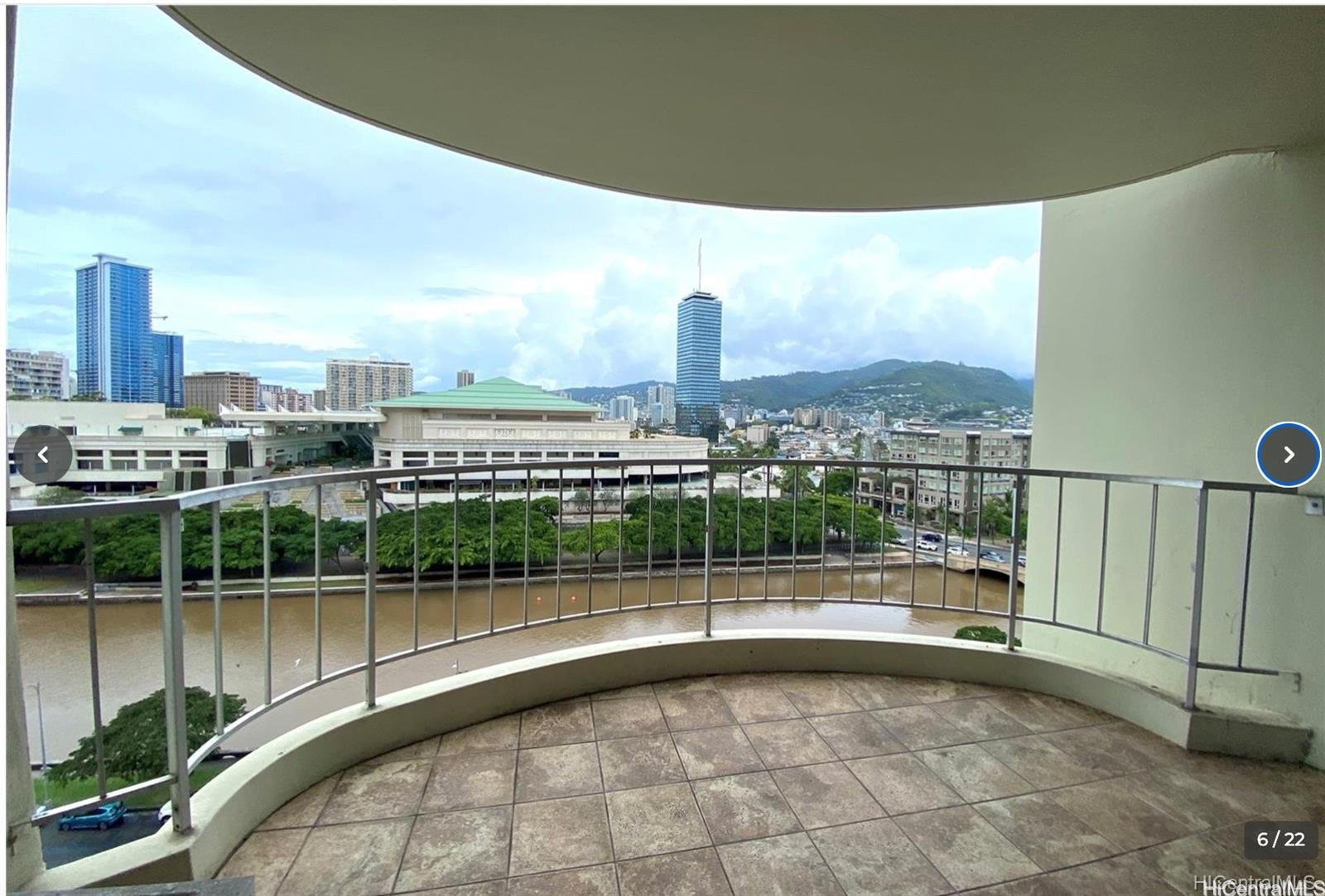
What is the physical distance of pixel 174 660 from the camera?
1435mm

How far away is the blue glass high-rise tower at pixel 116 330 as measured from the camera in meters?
2.81

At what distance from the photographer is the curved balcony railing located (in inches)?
55.8

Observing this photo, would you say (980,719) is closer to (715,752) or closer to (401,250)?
(715,752)

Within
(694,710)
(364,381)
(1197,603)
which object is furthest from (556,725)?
(364,381)

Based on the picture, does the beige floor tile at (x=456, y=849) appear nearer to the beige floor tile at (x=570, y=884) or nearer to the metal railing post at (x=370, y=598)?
the beige floor tile at (x=570, y=884)

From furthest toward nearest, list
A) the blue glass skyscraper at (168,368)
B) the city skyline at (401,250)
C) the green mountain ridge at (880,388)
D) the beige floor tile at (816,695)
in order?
1. the green mountain ridge at (880,388)
2. the blue glass skyscraper at (168,368)
3. the beige floor tile at (816,695)
4. the city skyline at (401,250)

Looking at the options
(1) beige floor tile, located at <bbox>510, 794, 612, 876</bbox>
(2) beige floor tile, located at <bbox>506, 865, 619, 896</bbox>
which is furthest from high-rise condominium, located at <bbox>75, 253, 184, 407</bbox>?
(2) beige floor tile, located at <bbox>506, 865, 619, 896</bbox>

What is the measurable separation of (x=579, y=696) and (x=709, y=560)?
0.92m

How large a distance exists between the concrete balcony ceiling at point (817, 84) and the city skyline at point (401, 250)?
1.52ft

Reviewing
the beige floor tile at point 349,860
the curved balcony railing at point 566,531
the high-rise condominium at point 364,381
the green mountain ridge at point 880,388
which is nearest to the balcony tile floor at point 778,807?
→ the beige floor tile at point 349,860

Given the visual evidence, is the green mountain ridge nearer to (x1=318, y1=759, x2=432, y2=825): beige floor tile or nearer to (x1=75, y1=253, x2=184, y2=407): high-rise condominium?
(x1=75, y1=253, x2=184, y2=407): high-rise condominium

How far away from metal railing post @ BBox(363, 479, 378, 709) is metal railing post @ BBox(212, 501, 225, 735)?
47 centimetres

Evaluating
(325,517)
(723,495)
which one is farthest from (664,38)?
(723,495)

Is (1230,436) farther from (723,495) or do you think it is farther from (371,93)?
(371,93)
